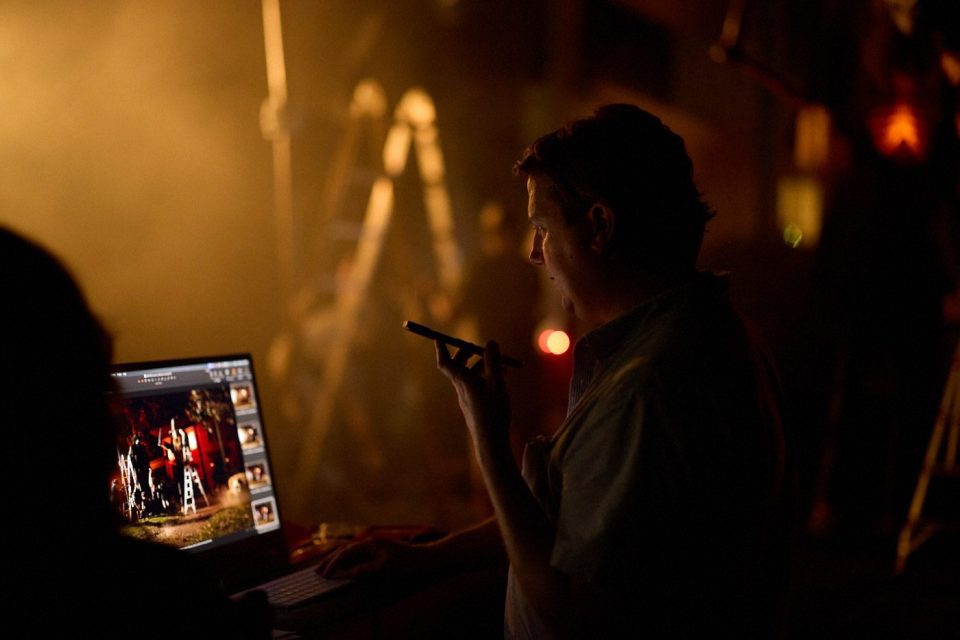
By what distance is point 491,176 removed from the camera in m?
5.56

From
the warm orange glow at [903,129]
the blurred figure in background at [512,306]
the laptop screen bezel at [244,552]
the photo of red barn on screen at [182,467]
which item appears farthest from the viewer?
the blurred figure in background at [512,306]

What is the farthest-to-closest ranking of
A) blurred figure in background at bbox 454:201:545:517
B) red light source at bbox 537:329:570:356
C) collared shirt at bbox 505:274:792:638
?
red light source at bbox 537:329:570:356 → blurred figure in background at bbox 454:201:545:517 → collared shirt at bbox 505:274:792:638

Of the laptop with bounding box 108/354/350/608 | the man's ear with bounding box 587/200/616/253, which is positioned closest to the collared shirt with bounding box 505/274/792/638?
the man's ear with bounding box 587/200/616/253

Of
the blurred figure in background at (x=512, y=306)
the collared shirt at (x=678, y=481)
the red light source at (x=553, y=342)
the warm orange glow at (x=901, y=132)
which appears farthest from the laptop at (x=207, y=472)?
the warm orange glow at (x=901, y=132)

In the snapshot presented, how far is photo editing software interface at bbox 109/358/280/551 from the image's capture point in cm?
125

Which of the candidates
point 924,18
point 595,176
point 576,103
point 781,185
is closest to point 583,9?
point 576,103

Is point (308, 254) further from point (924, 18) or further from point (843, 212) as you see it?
point (924, 18)

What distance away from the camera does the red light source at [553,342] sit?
166 inches

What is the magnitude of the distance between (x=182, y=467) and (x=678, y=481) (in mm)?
819

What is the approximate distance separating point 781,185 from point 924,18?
9.75 feet

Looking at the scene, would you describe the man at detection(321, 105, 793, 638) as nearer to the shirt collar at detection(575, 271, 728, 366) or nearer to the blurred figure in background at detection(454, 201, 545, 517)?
the shirt collar at detection(575, 271, 728, 366)

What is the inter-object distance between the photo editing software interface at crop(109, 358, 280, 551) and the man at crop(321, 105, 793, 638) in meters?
0.47

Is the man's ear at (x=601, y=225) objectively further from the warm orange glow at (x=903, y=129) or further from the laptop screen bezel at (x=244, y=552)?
the warm orange glow at (x=903, y=129)

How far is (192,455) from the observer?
4.42 ft
